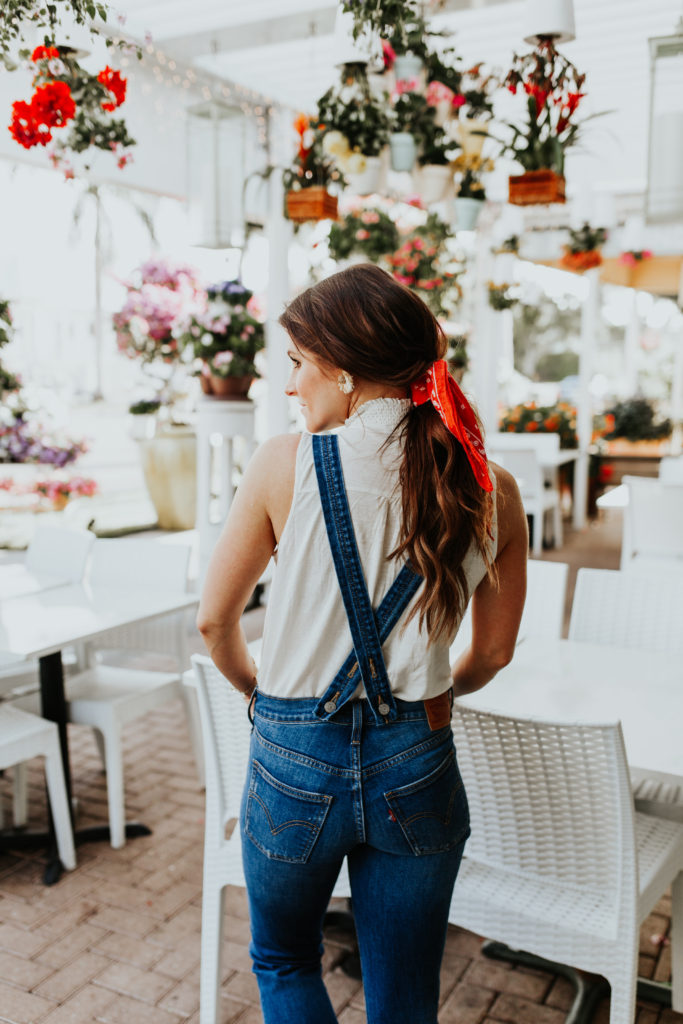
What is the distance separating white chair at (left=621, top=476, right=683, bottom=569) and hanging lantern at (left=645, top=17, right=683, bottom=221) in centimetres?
190

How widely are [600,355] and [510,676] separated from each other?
1787 cm

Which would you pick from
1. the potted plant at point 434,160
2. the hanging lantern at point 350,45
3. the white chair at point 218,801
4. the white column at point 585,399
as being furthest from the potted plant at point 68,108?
the white column at point 585,399

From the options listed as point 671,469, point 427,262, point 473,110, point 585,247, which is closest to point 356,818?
point 473,110

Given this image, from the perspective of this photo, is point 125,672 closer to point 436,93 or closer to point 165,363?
point 436,93

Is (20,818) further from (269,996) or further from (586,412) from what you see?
(586,412)

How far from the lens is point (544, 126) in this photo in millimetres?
3646

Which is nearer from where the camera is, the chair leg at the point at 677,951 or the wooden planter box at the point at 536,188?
the chair leg at the point at 677,951

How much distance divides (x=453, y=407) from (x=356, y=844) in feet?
1.98

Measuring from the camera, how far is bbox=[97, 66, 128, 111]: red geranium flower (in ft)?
7.62

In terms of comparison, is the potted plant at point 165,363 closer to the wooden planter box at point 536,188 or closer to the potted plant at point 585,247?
the wooden planter box at point 536,188

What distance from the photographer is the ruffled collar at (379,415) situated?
1218 mm

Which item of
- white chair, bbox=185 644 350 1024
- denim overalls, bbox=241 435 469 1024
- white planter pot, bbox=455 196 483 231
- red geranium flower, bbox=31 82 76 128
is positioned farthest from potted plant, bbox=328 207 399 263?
denim overalls, bbox=241 435 469 1024


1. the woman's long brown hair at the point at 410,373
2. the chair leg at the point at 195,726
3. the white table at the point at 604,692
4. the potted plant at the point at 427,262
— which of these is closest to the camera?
the woman's long brown hair at the point at 410,373

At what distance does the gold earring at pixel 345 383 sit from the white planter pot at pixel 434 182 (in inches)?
123
